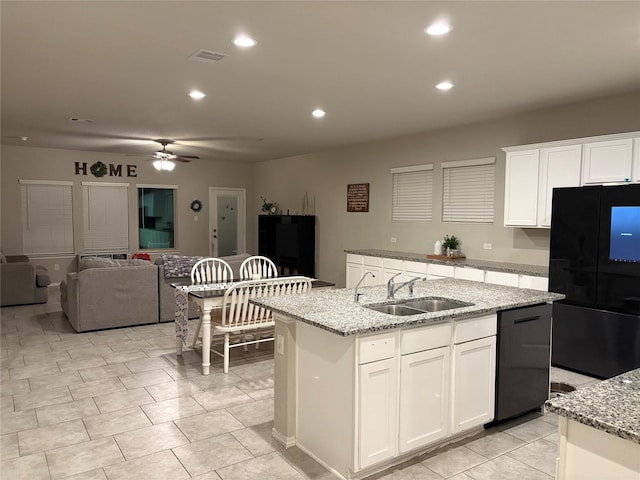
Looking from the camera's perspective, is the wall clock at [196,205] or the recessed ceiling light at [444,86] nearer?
the recessed ceiling light at [444,86]

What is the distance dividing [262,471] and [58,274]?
26.5 ft

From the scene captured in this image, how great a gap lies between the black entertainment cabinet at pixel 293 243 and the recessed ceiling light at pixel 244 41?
580 centimetres

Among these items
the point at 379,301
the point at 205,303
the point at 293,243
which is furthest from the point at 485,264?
the point at 293,243

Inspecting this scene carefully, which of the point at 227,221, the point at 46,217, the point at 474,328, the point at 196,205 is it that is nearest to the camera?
the point at 474,328

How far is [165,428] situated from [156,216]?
7667 mm

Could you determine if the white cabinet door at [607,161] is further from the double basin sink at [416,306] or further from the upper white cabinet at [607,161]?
the double basin sink at [416,306]

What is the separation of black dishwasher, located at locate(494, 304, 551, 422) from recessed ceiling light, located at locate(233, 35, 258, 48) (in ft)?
8.36

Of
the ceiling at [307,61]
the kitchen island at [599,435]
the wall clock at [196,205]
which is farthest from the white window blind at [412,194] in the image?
the kitchen island at [599,435]

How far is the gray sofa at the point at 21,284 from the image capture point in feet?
22.9

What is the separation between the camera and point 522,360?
3236 millimetres

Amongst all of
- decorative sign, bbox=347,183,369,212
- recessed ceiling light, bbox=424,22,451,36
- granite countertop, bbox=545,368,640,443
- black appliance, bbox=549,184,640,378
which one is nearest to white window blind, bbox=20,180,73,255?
decorative sign, bbox=347,183,369,212

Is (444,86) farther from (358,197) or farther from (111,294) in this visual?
(111,294)

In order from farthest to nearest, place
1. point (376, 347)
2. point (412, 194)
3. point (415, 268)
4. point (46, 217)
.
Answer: point (46, 217), point (412, 194), point (415, 268), point (376, 347)

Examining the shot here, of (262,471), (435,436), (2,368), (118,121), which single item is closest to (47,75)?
(118,121)
